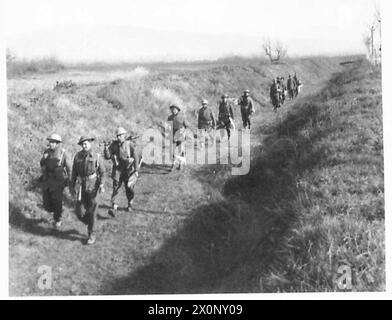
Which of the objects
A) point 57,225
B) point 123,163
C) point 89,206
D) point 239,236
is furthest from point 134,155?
point 239,236

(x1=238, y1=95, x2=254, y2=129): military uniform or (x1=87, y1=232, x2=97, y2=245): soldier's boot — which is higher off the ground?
(x1=238, y1=95, x2=254, y2=129): military uniform

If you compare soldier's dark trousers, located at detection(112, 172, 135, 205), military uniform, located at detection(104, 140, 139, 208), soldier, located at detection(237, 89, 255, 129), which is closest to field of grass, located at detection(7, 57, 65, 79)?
military uniform, located at detection(104, 140, 139, 208)

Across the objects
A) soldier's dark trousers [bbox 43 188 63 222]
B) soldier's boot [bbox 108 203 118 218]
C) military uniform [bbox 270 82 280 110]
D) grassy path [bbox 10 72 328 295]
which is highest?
military uniform [bbox 270 82 280 110]

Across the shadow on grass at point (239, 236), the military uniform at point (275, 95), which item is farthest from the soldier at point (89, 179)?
the military uniform at point (275, 95)

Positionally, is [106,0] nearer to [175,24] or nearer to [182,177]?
[175,24]

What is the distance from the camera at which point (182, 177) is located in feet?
37.2

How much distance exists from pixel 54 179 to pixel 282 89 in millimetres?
6865

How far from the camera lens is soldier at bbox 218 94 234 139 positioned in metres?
12.1

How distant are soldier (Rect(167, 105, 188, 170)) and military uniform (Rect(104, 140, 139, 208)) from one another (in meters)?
1.31

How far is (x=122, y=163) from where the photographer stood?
10625 mm

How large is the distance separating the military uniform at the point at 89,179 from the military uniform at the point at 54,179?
0.47 m

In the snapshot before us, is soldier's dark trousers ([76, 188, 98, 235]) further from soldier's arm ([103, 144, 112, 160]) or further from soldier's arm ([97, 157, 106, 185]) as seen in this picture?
soldier's arm ([103, 144, 112, 160])
